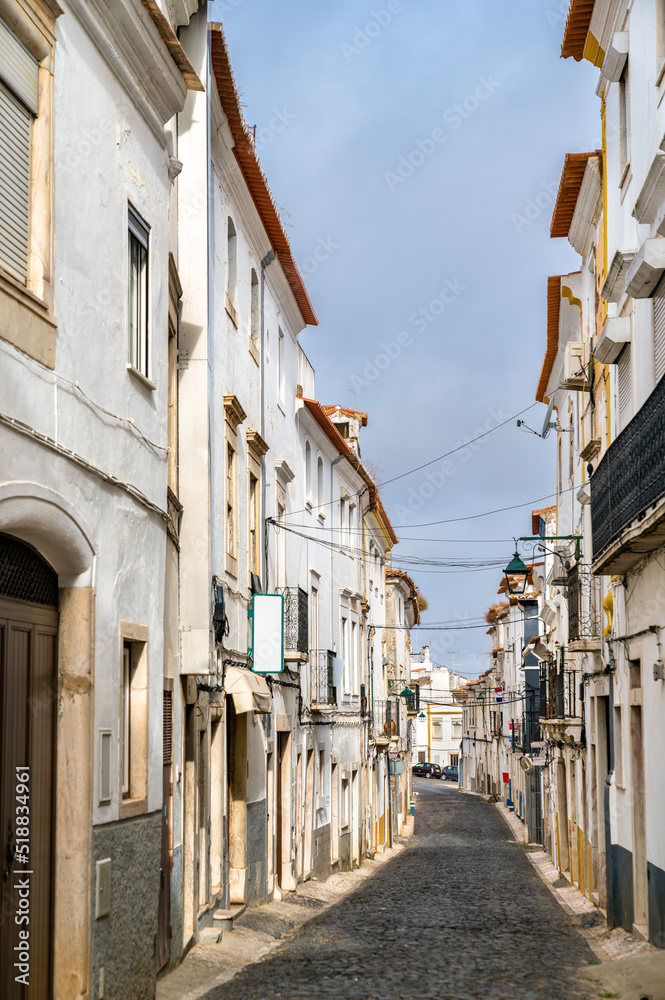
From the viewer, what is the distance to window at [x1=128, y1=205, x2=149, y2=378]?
31.4 ft

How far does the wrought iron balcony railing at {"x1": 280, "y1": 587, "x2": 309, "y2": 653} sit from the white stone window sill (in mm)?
10320

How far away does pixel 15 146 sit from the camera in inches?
284

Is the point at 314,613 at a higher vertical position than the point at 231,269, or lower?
lower

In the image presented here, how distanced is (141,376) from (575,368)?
38.8ft

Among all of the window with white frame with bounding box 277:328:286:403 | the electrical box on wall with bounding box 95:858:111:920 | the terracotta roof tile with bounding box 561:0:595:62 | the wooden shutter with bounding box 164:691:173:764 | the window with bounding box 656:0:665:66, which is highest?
the terracotta roof tile with bounding box 561:0:595:62

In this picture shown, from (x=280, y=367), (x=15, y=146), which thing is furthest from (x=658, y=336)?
(x=280, y=367)

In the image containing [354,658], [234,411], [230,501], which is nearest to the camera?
[234,411]

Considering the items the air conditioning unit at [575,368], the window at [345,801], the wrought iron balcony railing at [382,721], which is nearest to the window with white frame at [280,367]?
the air conditioning unit at [575,368]

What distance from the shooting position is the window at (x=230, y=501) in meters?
16.2

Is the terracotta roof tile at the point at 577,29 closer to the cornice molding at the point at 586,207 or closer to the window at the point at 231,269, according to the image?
the cornice molding at the point at 586,207

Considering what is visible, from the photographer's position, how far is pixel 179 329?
13586 mm

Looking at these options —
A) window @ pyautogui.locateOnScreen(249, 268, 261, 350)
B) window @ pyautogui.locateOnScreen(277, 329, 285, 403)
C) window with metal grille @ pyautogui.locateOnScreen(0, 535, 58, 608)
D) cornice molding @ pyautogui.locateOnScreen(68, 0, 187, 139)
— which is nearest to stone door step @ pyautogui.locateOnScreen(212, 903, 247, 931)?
window with metal grille @ pyautogui.locateOnScreen(0, 535, 58, 608)

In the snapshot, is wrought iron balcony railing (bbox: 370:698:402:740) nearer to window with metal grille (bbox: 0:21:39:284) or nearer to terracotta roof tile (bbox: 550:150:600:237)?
terracotta roof tile (bbox: 550:150:600:237)

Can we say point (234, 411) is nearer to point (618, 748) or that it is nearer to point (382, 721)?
point (618, 748)
